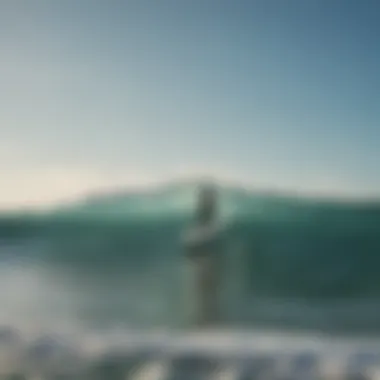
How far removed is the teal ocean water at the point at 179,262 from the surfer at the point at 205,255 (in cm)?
3

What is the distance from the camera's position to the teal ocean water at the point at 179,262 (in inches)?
71.2

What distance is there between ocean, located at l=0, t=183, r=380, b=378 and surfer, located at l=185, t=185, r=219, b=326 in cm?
3

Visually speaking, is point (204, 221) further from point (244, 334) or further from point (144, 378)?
point (144, 378)

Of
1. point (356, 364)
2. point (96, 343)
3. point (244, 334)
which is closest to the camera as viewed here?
point (356, 364)

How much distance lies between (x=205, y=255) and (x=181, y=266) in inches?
3.1

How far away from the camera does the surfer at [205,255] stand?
71.7 inches

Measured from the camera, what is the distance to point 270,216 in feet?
5.98

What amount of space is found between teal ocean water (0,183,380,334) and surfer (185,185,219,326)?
28 millimetres

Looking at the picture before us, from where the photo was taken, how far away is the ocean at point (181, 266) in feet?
5.92

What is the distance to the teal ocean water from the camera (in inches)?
71.2

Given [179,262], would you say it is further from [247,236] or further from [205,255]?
[247,236]

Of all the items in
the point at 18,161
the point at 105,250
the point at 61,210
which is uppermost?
the point at 18,161

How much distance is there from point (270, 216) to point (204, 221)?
19cm

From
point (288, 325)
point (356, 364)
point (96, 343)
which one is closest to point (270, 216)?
point (288, 325)
